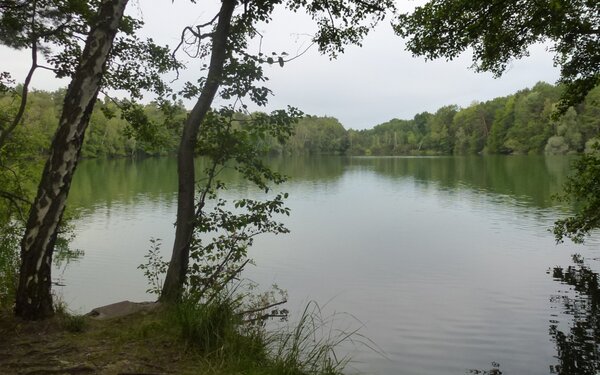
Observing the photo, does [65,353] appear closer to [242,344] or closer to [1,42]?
[242,344]

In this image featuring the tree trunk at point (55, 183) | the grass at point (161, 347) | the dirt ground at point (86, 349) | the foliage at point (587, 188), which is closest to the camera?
the dirt ground at point (86, 349)

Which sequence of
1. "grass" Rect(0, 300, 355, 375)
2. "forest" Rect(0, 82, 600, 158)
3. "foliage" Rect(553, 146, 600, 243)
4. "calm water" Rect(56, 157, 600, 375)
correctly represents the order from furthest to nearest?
"forest" Rect(0, 82, 600, 158), "calm water" Rect(56, 157, 600, 375), "foliage" Rect(553, 146, 600, 243), "grass" Rect(0, 300, 355, 375)

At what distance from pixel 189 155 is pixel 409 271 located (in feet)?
34.3

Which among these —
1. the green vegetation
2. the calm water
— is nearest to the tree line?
the calm water

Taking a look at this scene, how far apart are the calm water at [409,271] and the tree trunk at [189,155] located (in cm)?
386

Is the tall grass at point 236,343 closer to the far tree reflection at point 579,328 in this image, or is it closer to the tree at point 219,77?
the tree at point 219,77

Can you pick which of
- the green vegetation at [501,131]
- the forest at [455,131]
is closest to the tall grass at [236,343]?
the forest at [455,131]

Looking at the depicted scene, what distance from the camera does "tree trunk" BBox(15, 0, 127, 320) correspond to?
4.76 m

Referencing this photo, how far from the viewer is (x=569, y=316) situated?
1040 centimetres

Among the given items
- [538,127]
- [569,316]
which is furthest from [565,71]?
[538,127]

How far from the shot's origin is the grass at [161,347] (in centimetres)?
399

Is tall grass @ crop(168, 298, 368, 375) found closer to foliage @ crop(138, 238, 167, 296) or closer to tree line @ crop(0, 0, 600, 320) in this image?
tree line @ crop(0, 0, 600, 320)

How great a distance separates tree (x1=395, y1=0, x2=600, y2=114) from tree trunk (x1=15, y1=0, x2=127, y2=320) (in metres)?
4.72

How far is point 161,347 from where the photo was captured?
4.50 m
